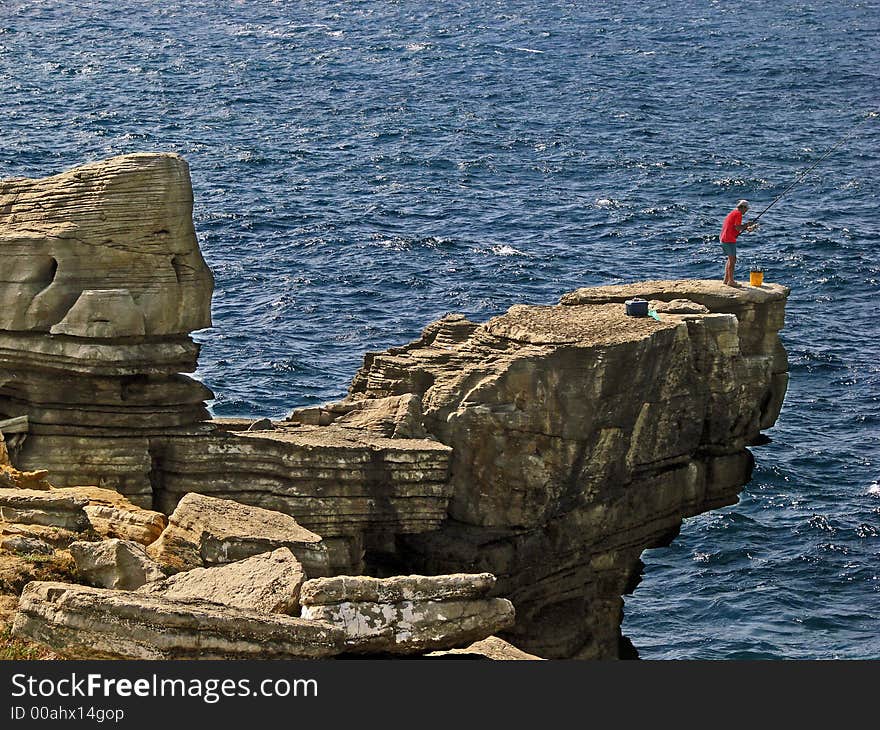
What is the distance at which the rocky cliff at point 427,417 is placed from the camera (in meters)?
30.6

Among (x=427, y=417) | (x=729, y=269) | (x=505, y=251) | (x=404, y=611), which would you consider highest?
(x=729, y=269)

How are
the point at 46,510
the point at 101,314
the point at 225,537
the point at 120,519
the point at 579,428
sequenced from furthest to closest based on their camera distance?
the point at 579,428 → the point at 101,314 → the point at 120,519 → the point at 225,537 → the point at 46,510

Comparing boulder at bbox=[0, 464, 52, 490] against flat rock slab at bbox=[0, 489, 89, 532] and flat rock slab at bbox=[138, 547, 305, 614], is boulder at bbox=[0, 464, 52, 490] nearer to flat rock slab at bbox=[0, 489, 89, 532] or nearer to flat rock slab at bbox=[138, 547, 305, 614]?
flat rock slab at bbox=[0, 489, 89, 532]

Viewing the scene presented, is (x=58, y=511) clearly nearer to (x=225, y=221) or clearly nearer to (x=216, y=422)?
(x=216, y=422)

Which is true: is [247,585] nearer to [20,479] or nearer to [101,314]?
[20,479]

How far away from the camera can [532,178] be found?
244ft

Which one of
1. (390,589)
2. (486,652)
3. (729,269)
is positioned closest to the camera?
(390,589)

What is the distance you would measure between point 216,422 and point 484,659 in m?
10.0

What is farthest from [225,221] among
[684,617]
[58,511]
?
[58,511]

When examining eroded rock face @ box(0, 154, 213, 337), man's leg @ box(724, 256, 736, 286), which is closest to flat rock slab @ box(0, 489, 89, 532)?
eroded rock face @ box(0, 154, 213, 337)

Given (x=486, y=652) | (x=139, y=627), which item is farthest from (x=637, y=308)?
(x=139, y=627)

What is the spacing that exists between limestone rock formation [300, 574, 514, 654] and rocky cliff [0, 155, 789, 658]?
8.05 meters

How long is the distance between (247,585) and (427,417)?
9.56m

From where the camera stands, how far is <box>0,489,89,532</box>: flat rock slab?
26.3 m
